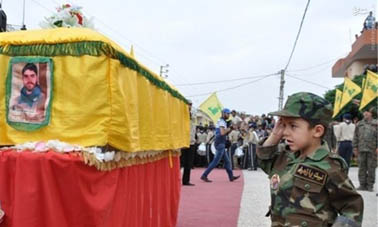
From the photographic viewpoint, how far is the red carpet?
6.52m

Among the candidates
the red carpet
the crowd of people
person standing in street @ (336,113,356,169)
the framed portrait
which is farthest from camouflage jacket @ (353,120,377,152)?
the framed portrait

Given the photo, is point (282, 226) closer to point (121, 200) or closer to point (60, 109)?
point (121, 200)

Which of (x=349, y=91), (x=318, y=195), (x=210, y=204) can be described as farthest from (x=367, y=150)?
(x=318, y=195)

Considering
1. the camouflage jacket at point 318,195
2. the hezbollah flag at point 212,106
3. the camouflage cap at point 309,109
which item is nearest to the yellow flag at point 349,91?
the hezbollah flag at point 212,106

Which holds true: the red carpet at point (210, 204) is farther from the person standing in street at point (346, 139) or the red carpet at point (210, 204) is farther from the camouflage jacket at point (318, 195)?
the camouflage jacket at point (318, 195)

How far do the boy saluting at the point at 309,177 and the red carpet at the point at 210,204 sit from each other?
3978 millimetres

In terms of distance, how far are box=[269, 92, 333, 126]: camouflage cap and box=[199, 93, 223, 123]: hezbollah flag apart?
1388 centimetres

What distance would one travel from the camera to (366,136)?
942 centimetres

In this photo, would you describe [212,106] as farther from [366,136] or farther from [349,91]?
[366,136]

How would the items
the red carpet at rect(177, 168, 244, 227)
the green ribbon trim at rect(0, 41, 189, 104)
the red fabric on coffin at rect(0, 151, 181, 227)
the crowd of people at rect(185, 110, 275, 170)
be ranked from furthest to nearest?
the crowd of people at rect(185, 110, 275, 170) < the red carpet at rect(177, 168, 244, 227) < the green ribbon trim at rect(0, 41, 189, 104) < the red fabric on coffin at rect(0, 151, 181, 227)

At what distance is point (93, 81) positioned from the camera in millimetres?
2943

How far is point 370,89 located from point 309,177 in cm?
1004

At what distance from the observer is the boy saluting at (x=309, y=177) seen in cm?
222

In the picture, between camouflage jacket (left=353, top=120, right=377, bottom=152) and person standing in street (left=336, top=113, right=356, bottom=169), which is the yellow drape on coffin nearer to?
camouflage jacket (left=353, top=120, right=377, bottom=152)
